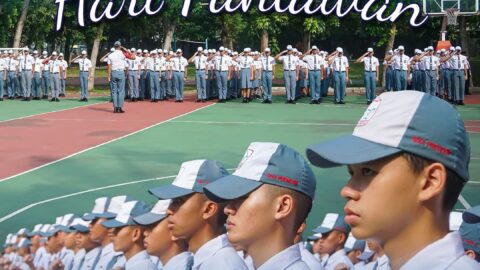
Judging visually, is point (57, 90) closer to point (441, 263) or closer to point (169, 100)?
point (169, 100)

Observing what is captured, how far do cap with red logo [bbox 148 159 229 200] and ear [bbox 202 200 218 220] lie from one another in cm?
8

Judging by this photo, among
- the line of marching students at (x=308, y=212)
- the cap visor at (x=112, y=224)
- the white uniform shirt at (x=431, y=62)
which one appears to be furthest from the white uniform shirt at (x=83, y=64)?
the cap visor at (x=112, y=224)

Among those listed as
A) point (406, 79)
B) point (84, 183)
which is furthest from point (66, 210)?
point (406, 79)

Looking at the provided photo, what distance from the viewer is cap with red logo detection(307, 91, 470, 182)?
6.66ft

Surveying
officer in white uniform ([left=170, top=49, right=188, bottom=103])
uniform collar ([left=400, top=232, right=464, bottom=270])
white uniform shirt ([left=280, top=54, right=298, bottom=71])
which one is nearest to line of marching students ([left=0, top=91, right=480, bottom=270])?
uniform collar ([left=400, top=232, right=464, bottom=270])

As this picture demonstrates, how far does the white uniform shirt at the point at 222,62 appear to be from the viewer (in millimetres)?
26281

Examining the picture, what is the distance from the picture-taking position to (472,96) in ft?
91.9

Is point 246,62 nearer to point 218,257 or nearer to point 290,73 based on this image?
point 290,73

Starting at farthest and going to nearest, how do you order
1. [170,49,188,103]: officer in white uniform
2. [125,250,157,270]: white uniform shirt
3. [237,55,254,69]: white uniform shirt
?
[170,49,188,103]: officer in white uniform < [237,55,254,69]: white uniform shirt < [125,250,157,270]: white uniform shirt

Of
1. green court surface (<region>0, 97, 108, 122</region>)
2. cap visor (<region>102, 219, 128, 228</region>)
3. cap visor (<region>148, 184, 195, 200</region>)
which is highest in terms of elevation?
cap visor (<region>148, 184, 195, 200</region>)

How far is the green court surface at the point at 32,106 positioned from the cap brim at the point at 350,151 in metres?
18.9

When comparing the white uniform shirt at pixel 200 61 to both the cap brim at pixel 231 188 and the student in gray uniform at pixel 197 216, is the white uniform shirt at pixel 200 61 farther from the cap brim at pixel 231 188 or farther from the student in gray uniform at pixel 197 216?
the cap brim at pixel 231 188

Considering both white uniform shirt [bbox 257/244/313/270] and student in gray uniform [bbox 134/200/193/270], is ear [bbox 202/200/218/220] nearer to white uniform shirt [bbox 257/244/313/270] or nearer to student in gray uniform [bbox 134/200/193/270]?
student in gray uniform [bbox 134/200/193/270]

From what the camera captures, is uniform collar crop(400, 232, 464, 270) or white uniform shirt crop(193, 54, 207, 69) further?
white uniform shirt crop(193, 54, 207, 69)
